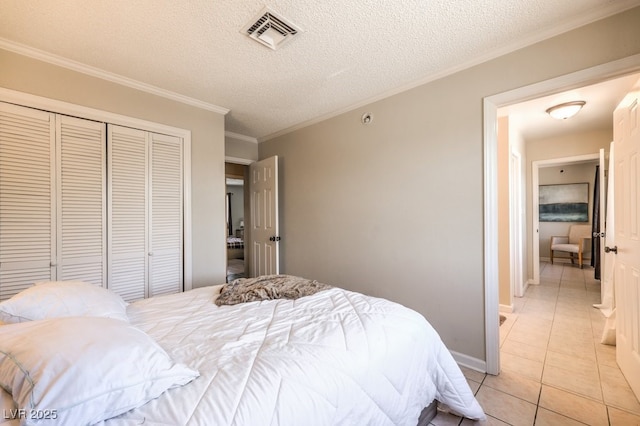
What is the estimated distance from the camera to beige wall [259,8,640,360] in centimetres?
189

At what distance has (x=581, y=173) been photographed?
19.8 feet

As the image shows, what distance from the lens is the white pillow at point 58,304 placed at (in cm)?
114

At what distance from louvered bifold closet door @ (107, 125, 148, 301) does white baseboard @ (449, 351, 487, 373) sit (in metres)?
2.89

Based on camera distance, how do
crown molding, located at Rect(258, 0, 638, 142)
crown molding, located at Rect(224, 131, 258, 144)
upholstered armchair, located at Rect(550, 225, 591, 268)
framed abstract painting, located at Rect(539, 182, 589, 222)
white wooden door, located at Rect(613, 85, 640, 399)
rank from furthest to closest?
framed abstract painting, located at Rect(539, 182, 589, 222) → upholstered armchair, located at Rect(550, 225, 591, 268) → crown molding, located at Rect(224, 131, 258, 144) → white wooden door, located at Rect(613, 85, 640, 399) → crown molding, located at Rect(258, 0, 638, 142)

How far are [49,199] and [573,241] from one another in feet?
29.3

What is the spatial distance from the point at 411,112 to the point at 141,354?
2.61 m

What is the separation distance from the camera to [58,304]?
4.00 ft

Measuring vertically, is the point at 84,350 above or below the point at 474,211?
below

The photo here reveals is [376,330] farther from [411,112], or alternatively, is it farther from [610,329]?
[610,329]

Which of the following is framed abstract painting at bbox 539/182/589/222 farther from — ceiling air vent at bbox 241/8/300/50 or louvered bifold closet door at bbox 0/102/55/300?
louvered bifold closet door at bbox 0/102/55/300

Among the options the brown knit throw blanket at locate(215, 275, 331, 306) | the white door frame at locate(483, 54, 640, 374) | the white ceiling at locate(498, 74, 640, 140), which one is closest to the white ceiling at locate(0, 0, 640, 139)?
the white door frame at locate(483, 54, 640, 374)

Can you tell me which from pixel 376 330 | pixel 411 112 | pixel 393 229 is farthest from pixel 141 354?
pixel 411 112

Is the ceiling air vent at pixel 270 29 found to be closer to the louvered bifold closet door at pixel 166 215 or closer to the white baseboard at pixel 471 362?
the louvered bifold closet door at pixel 166 215

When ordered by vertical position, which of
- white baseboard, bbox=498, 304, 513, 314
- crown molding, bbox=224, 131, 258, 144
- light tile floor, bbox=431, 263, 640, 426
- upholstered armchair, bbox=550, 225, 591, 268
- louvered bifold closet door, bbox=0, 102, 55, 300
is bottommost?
light tile floor, bbox=431, 263, 640, 426
